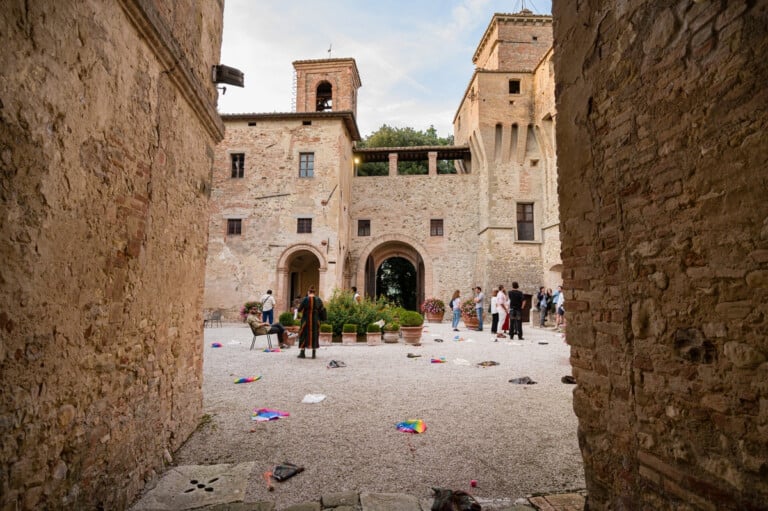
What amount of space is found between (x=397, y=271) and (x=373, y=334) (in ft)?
59.4

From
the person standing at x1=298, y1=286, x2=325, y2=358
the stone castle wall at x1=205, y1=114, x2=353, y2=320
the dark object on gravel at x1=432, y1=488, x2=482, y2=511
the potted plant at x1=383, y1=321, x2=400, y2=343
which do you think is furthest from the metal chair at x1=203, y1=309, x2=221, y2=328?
the dark object on gravel at x1=432, y1=488, x2=482, y2=511

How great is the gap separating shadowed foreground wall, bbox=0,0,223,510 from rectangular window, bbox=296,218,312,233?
15.2 meters

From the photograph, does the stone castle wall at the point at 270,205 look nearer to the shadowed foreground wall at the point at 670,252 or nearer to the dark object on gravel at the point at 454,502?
the dark object on gravel at the point at 454,502

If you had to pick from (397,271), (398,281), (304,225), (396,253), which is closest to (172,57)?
(304,225)

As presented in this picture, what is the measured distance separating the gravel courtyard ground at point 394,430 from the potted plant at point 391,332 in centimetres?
358

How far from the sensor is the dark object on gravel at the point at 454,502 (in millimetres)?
2529

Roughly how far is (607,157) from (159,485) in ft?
12.6

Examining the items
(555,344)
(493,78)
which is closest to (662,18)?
(555,344)

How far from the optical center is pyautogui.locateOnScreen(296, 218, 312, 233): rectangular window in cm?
1905

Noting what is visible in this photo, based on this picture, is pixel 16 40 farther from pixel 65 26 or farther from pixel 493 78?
pixel 493 78

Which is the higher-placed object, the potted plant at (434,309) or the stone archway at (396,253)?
the stone archway at (396,253)

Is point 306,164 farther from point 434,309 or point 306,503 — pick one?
point 306,503

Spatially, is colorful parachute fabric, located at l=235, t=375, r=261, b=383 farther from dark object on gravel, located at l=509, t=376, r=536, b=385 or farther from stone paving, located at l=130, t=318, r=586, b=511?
dark object on gravel, located at l=509, t=376, r=536, b=385

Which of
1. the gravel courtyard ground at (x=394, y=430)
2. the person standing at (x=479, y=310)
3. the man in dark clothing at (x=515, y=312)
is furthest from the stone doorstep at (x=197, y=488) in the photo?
the person standing at (x=479, y=310)
